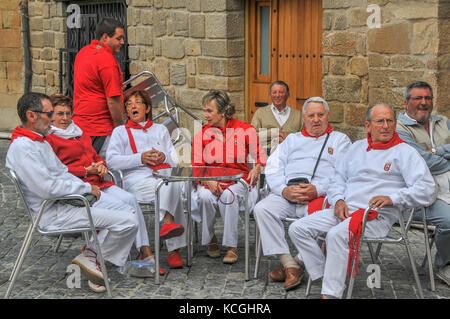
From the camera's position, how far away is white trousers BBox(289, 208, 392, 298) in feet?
16.3

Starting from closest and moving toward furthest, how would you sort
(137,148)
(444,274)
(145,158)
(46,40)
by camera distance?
(444,274)
(145,158)
(137,148)
(46,40)

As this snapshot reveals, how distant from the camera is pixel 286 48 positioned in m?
9.09

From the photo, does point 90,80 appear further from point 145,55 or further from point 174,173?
point 145,55

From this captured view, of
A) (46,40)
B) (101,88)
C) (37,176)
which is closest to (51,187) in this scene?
(37,176)

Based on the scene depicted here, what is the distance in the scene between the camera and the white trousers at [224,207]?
6062 millimetres

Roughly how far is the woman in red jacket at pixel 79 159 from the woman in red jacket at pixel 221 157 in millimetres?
517

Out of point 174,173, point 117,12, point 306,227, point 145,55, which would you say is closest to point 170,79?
point 145,55

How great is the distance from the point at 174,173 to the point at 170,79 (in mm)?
4780

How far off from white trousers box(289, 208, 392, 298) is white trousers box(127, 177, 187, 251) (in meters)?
1.06

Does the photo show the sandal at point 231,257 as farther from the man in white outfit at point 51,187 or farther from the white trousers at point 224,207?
the man in white outfit at point 51,187

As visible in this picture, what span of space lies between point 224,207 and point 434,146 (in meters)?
1.70

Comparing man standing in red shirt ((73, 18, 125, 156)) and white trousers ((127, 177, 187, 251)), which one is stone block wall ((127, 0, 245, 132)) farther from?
white trousers ((127, 177, 187, 251))

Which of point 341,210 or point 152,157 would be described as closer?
point 341,210

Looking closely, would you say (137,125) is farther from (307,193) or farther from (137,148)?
(307,193)
